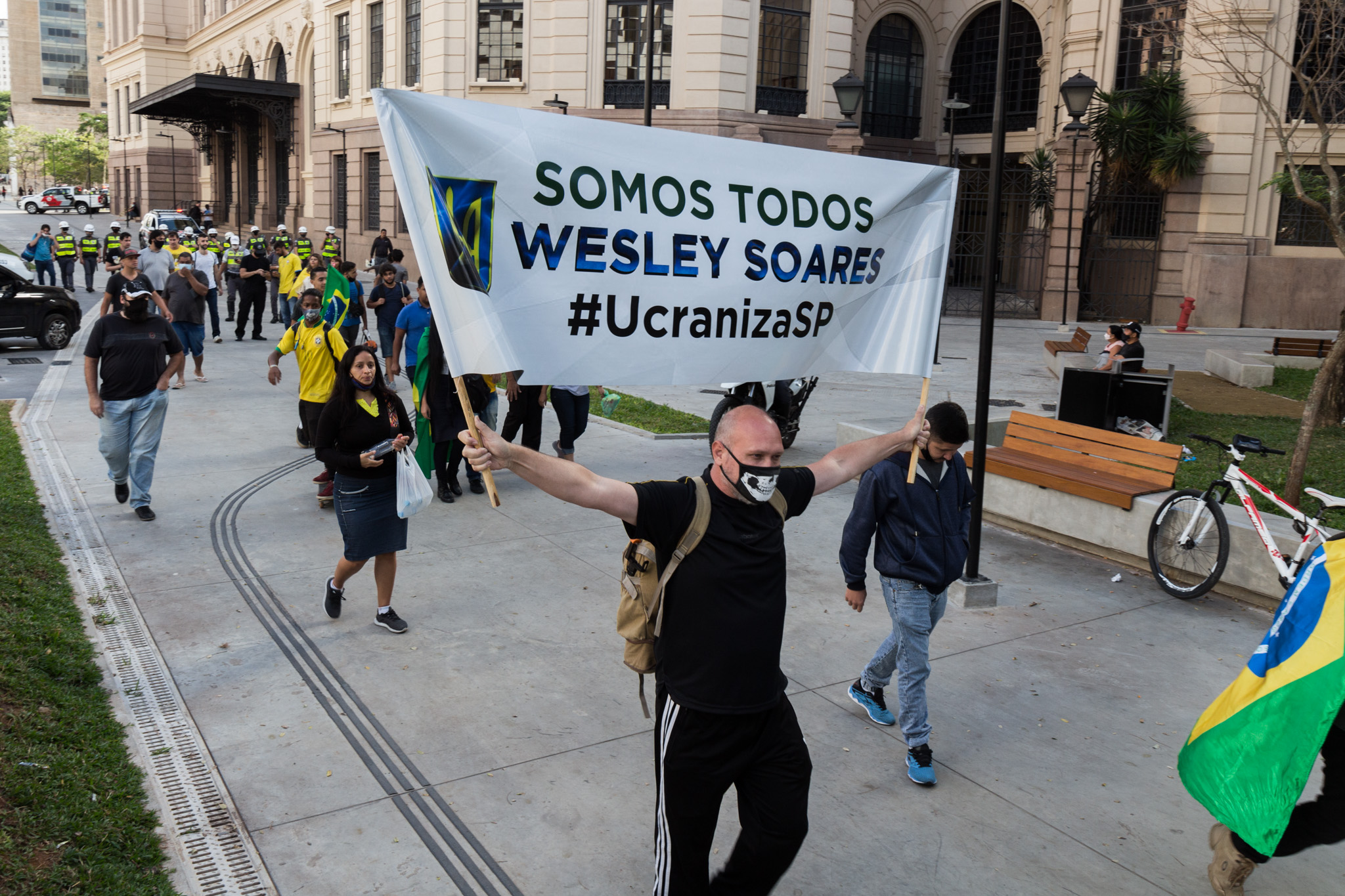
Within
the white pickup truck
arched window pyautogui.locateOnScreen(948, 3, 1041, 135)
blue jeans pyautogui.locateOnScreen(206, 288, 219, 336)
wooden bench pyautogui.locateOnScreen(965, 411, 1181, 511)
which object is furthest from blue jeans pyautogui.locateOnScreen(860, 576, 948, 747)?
the white pickup truck

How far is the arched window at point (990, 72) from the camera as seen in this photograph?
119 feet

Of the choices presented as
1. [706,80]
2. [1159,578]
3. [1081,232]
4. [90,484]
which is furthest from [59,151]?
[1159,578]

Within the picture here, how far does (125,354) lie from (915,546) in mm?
6821

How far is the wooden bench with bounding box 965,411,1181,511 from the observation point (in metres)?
8.38

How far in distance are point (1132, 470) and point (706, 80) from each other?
23.8m

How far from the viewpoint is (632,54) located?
30828mm

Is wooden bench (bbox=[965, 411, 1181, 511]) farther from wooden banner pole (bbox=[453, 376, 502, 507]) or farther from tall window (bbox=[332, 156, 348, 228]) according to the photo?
tall window (bbox=[332, 156, 348, 228])

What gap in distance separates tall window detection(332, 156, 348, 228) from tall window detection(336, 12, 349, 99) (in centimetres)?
238

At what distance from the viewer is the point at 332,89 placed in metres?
39.7

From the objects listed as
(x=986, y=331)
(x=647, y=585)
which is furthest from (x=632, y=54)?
(x=647, y=585)

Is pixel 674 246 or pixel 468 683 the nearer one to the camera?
pixel 674 246

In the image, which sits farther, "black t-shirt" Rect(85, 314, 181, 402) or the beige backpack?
"black t-shirt" Rect(85, 314, 181, 402)

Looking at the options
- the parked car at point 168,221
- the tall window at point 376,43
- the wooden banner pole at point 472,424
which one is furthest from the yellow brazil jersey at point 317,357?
the parked car at point 168,221

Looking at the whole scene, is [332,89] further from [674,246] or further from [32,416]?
[674,246]
